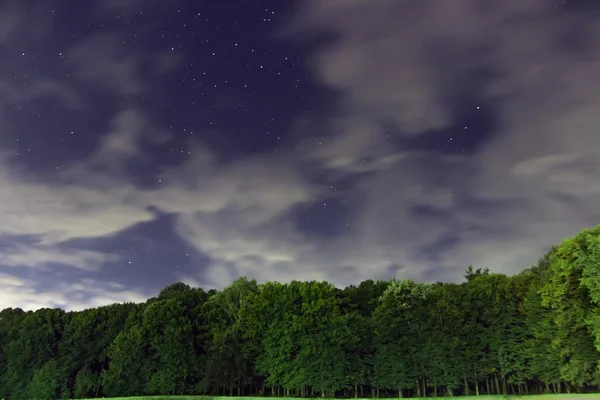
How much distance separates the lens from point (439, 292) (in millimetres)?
86375

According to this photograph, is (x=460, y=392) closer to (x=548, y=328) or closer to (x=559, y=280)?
(x=548, y=328)

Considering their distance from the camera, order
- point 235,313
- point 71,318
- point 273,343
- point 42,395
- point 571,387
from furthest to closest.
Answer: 1. point 71,318
2. point 235,313
3. point 42,395
4. point 273,343
5. point 571,387

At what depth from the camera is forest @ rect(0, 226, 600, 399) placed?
73250mm

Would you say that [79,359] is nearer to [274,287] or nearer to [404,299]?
[274,287]

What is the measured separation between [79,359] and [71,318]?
33.8ft

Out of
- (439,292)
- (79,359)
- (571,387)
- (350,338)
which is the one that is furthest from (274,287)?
(571,387)

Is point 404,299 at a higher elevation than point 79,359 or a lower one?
higher

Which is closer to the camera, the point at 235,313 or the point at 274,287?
the point at 274,287

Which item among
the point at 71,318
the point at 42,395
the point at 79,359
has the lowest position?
the point at 42,395

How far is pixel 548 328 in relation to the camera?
76.9 m

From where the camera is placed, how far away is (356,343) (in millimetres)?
85625

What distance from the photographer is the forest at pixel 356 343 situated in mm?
73250

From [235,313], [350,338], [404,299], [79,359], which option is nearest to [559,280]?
[404,299]

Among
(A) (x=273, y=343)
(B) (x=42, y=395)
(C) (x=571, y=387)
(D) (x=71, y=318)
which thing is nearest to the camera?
(C) (x=571, y=387)
